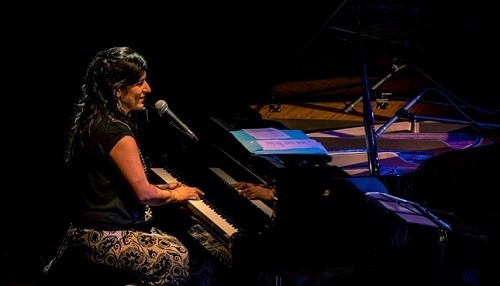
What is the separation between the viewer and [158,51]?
14.1ft

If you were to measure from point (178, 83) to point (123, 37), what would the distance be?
0.52 meters

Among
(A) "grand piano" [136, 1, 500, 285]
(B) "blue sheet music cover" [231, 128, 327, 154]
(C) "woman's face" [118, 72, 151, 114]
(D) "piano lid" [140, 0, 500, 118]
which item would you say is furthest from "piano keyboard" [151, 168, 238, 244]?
(D) "piano lid" [140, 0, 500, 118]

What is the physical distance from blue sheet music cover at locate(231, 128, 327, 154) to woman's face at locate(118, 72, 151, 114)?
1.79 feet

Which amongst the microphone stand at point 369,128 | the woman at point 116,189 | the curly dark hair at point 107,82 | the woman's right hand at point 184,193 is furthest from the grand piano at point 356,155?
the curly dark hair at point 107,82

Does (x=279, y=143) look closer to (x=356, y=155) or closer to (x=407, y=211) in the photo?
(x=407, y=211)

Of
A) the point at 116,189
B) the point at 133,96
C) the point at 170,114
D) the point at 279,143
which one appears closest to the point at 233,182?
the point at 279,143

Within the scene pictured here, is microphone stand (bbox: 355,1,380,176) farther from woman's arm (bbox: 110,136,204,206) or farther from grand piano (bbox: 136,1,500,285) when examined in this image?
woman's arm (bbox: 110,136,204,206)

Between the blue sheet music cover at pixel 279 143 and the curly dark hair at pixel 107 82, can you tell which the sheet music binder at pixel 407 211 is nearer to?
the blue sheet music cover at pixel 279 143

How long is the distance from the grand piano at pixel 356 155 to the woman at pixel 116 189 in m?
0.30

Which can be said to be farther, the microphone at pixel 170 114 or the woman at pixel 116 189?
the microphone at pixel 170 114

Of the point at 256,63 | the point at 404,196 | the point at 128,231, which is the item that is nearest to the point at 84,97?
the point at 128,231

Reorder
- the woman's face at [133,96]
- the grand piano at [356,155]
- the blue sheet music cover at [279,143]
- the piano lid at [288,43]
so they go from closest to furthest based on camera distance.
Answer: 1. the grand piano at [356,155]
2. the blue sheet music cover at [279,143]
3. the woman's face at [133,96]
4. the piano lid at [288,43]

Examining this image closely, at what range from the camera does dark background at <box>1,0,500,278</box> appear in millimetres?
3924

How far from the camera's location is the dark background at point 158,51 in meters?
3.92
